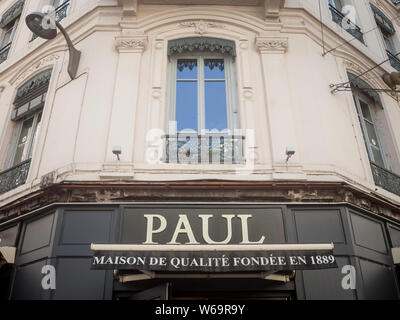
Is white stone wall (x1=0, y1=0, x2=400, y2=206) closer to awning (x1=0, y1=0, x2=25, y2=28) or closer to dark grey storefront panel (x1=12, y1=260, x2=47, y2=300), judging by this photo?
dark grey storefront panel (x1=12, y1=260, x2=47, y2=300)

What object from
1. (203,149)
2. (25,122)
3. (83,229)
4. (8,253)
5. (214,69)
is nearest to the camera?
(83,229)

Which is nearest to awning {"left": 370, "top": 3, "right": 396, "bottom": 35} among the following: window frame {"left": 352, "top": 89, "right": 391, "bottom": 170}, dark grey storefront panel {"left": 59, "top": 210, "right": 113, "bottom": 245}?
window frame {"left": 352, "top": 89, "right": 391, "bottom": 170}

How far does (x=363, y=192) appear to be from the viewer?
235 inches

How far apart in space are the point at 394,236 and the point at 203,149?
3.24 meters

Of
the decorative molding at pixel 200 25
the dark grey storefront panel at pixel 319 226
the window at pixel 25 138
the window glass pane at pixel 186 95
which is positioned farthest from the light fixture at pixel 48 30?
the dark grey storefront panel at pixel 319 226

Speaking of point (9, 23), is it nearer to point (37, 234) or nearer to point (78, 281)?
point (37, 234)

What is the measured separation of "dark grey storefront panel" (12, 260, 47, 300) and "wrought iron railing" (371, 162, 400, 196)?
5399 mm

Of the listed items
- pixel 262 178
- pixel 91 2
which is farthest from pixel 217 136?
pixel 91 2

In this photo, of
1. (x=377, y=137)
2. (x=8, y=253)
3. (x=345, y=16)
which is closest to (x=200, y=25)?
(x=345, y=16)

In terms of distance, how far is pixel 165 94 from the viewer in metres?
6.96

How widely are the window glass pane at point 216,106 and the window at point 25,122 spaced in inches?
121

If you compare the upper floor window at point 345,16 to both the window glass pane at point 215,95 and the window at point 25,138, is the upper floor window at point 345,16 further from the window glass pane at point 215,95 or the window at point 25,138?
the window at point 25,138

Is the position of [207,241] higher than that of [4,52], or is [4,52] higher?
[4,52]

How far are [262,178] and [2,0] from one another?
933cm
